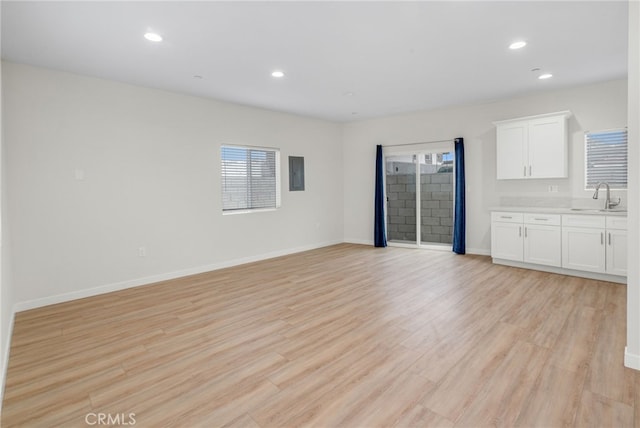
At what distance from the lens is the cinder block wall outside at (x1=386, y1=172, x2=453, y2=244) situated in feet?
22.4

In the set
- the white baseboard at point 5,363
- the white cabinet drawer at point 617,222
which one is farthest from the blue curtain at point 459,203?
the white baseboard at point 5,363

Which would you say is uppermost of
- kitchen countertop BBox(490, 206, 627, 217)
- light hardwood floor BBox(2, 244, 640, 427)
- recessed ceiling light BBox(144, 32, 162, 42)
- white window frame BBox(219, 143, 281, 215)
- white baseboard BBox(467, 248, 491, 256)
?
recessed ceiling light BBox(144, 32, 162, 42)

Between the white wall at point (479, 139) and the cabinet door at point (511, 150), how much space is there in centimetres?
33

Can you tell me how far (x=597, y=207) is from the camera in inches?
198

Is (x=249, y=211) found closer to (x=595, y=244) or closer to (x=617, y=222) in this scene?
(x=595, y=244)

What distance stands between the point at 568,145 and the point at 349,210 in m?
4.38

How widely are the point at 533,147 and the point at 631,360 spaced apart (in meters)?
3.85

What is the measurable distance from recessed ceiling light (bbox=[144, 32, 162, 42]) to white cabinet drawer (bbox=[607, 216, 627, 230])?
574cm

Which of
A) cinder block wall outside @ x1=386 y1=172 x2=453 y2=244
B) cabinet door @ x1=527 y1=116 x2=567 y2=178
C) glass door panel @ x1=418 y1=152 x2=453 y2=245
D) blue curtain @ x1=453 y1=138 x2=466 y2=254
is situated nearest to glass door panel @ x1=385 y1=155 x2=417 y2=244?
cinder block wall outside @ x1=386 y1=172 x2=453 y2=244

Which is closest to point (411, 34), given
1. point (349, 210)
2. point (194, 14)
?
point (194, 14)

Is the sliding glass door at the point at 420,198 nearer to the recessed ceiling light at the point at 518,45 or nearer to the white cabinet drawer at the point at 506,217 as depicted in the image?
the white cabinet drawer at the point at 506,217

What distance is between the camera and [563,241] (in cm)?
484

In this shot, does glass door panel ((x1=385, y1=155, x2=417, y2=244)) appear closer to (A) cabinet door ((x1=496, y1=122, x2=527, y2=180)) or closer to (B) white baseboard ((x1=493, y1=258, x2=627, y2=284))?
(A) cabinet door ((x1=496, y1=122, x2=527, y2=180))

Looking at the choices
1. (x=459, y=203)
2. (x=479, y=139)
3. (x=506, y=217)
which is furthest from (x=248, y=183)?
(x=506, y=217)
